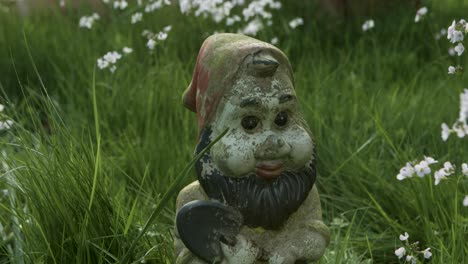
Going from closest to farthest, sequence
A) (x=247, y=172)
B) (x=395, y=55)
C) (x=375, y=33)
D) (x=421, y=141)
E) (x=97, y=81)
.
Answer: (x=247, y=172), (x=421, y=141), (x=97, y=81), (x=395, y=55), (x=375, y=33)

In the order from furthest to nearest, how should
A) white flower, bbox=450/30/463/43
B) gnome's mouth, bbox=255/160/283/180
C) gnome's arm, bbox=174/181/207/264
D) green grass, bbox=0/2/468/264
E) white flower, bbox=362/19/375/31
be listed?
white flower, bbox=362/19/375/31
green grass, bbox=0/2/468/264
white flower, bbox=450/30/463/43
gnome's arm, bbox=174/181/207/264
gnome's mouth, bbox=255/160/283/180

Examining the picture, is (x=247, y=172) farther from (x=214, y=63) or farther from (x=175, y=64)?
(x=175, y=64)

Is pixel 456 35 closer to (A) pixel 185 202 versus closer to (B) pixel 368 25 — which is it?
(A) pixel 185 202

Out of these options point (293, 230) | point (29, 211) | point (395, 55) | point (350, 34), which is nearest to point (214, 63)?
point (293, 230)

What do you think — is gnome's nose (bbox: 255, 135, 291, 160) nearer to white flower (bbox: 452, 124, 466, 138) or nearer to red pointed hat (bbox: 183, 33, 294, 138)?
red pointed hat (bbox: 183, 33, 294, 138)

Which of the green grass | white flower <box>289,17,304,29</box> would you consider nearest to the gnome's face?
the green grass

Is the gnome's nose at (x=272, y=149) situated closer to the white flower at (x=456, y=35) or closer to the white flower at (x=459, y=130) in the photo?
the white flower at (x=459, y=130)

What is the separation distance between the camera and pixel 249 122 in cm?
229

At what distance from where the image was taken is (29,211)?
2.88 meters

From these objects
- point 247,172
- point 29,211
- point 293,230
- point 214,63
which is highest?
point 214,63

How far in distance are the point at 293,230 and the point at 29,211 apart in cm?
100

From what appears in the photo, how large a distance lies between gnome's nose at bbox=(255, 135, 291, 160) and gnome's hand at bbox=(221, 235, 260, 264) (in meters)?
0.24

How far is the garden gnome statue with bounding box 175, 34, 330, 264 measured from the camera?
7.48 ft

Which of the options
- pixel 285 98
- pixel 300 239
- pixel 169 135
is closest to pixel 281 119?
pixel 285 98
